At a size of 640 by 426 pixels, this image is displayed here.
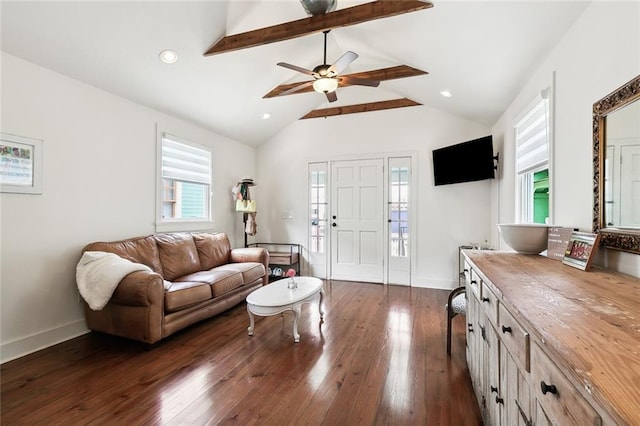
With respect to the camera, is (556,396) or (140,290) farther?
(140,290)

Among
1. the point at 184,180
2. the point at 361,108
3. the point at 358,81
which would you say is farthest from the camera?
the point at 361,108

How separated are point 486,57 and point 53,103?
4044 millimetres

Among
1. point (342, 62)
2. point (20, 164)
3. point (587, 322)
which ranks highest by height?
point (342, 62)

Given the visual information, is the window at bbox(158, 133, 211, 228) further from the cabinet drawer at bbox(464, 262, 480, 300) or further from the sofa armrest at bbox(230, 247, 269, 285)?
the cabinet drawer at bbox(464, 262, 480, 300)

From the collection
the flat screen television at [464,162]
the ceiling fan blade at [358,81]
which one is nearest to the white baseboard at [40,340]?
the ceiling fan blade at [358,81]

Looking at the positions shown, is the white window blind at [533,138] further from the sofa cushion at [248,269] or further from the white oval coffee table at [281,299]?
the sofa cushion at [248,269]

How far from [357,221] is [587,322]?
4174 mm

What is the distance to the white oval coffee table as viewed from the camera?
2.62 meters

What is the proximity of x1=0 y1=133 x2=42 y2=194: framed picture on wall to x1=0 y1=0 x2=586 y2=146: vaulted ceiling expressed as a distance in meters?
0.74

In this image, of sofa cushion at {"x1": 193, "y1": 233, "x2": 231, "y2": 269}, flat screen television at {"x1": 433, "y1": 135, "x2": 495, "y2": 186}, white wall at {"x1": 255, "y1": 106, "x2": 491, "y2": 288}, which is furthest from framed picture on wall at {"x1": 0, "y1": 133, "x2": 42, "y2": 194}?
flat screen television at {"x1": 433, "y1": 135, "x2": 495, "y2": 186}

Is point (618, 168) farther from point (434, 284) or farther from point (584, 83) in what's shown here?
point (434, 284)

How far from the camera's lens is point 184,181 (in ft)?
13.6

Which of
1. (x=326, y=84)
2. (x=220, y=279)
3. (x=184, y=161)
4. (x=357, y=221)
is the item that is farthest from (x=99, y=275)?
(x=357, y=221)

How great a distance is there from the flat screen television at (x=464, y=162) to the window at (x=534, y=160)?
25.4 inches
